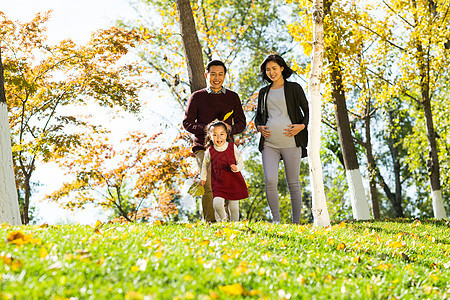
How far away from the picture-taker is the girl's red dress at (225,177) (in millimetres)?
5715

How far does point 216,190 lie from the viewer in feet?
18.7

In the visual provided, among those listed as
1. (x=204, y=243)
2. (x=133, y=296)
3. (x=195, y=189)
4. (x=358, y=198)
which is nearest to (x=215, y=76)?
(x=195, y=189)

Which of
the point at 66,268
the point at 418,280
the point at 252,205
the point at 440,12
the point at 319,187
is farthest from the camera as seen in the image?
the point at 252,205

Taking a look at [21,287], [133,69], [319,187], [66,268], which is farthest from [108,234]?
[133,69]

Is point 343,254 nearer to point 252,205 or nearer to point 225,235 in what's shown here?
point 225,235

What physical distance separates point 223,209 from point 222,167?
A: 0.57 metres

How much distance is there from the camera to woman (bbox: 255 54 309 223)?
603 centimetres

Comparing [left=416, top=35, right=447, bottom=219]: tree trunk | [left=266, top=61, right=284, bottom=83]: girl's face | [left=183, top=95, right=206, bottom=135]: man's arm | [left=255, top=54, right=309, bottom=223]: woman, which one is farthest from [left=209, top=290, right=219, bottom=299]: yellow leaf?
[left=416, top=35, right=447, bottom=219]: tree trunk

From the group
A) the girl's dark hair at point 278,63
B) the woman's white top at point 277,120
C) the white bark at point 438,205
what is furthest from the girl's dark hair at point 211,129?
the white bark at point 438,205

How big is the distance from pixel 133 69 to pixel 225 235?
32.2 feet

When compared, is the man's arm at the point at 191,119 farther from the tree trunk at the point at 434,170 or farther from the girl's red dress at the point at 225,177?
the tree trunk at the point at 434,170

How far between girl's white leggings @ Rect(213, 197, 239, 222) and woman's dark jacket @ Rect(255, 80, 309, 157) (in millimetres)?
944

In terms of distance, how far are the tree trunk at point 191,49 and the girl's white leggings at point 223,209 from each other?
289cm

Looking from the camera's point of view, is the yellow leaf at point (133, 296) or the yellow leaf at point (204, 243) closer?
the yellow leaf at point (133, 296)
